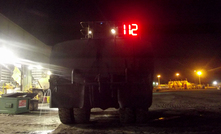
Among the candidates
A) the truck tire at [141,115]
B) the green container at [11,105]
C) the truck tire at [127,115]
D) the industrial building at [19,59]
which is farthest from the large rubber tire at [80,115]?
the industrial building at [19,59]

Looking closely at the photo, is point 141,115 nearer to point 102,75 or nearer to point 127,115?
point 127,115

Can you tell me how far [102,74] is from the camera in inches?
233

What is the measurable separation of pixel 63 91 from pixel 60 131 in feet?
3.94

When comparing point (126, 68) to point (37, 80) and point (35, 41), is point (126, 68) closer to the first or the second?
point (37, 80)

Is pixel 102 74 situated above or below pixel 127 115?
above

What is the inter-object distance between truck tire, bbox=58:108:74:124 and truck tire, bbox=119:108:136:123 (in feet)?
5.77

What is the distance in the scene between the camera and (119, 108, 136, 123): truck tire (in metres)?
6.45

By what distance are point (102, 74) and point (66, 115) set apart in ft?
6.78

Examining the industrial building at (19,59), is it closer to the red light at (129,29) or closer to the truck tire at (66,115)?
the red light at (129,29)

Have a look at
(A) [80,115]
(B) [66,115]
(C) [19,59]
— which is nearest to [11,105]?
(B) [66,115]

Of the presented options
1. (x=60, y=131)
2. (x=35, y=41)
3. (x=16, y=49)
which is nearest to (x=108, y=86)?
(x=60, y=131)

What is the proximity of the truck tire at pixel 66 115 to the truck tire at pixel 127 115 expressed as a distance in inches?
69.2

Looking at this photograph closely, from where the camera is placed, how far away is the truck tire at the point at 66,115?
656cm

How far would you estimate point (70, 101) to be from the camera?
6020 millimetres
